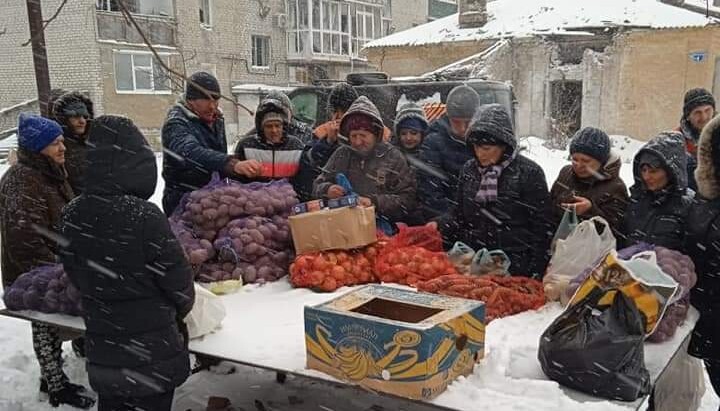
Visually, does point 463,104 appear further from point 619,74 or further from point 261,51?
point 261,51

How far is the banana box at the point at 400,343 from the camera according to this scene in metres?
2.16

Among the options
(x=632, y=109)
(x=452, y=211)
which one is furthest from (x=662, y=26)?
(x=452, y=211)

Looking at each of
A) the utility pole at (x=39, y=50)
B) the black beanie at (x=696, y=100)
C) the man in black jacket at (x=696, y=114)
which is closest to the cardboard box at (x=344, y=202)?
the utility pole at (x=39, y=50)

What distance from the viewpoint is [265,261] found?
3.48 m

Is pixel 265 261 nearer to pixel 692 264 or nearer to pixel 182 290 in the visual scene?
pixel 182 290

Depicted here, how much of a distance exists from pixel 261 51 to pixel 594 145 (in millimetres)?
23397

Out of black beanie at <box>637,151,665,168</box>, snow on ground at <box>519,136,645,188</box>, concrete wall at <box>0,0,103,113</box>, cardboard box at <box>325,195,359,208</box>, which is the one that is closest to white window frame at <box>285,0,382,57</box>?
concrete wall at <box>0,0,103,113</box>

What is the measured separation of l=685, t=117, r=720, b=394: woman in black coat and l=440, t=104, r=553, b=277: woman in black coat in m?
0.74

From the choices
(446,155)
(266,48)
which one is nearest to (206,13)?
(266,48)

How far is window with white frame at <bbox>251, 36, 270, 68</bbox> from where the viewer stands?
24862 mm

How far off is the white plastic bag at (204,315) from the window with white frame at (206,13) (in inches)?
833

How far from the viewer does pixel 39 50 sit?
4430mm

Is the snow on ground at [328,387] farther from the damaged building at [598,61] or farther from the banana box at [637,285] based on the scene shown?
the damaged building at [598,61]

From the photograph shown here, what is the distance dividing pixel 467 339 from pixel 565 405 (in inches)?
16.4
